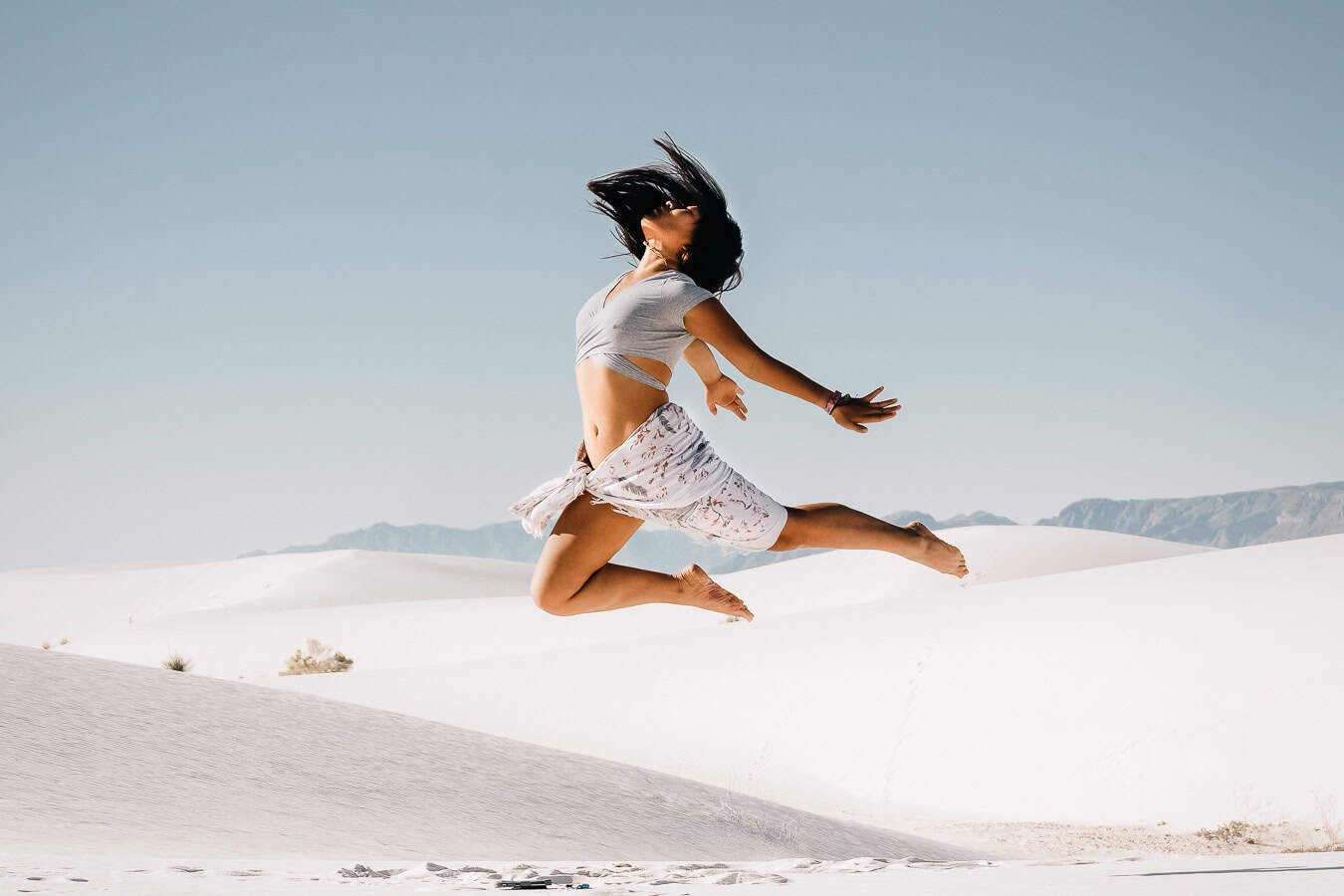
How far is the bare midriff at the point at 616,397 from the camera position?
14.1ft

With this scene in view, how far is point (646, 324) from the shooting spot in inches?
167

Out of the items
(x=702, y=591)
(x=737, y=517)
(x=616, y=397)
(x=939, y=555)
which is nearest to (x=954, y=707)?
(x=939, y=555)

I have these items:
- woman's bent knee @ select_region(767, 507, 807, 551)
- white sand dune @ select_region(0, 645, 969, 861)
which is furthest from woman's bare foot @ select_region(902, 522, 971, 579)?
white sand dune @ select_region(0, 645, 969, 861)

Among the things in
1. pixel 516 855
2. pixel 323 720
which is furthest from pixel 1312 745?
pixel 323 720

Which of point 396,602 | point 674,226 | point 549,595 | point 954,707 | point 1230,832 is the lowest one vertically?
point 1230,832

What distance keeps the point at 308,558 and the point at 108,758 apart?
5406 cm

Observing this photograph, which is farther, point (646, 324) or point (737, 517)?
point (737, 517)

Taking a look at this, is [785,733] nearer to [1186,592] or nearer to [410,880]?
[1186,592]

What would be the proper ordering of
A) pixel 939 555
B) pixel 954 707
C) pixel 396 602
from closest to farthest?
pixel 939 555, pixel 954 707, pixel 396 602

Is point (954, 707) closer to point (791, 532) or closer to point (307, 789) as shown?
point (307, 789)

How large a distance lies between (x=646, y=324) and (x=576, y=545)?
0.78 meters

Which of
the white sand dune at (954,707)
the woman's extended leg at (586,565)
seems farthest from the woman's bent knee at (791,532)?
the white sand dune at (954,707)

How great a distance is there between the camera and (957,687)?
15250mm

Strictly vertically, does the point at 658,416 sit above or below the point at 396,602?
below
